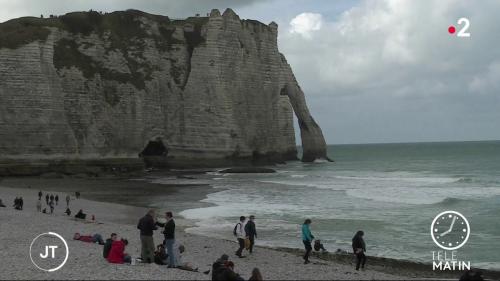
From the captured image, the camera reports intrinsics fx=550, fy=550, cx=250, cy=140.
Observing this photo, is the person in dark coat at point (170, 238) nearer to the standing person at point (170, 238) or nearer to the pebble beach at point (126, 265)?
the standing person at point (170, 238)

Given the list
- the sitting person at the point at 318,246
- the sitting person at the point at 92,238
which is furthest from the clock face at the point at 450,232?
the sitting person at the point at 92,238

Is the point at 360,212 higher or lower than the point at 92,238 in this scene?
lower

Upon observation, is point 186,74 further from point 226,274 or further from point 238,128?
point 226,274

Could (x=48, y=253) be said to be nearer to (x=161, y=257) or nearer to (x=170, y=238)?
(x=161, y=257)

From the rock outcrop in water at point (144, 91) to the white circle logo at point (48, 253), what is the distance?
38.2m

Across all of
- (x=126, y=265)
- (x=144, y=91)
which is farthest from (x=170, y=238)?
(x=144, y=91)

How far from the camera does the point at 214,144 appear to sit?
215 feet

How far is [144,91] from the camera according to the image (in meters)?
63.3

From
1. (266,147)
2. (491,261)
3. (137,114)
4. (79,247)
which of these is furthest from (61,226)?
(266,147)

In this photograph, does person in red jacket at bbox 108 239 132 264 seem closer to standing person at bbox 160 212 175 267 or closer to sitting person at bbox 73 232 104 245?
standing person at bbox 160 212 175 267

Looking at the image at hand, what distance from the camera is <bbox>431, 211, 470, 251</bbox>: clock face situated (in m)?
20.6

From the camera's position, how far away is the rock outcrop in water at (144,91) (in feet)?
177

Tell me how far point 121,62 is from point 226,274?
55.5m

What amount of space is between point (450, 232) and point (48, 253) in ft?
53.9
